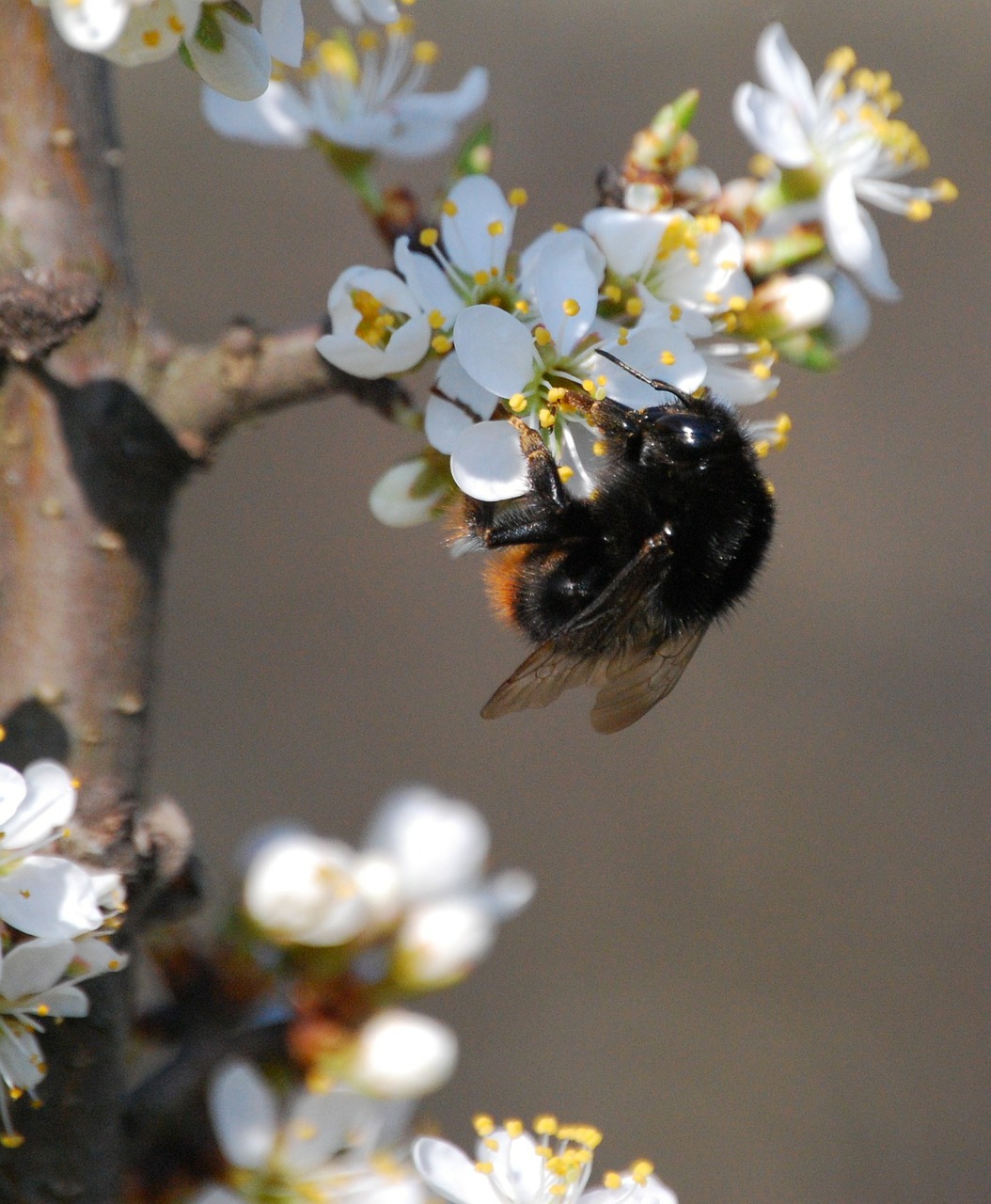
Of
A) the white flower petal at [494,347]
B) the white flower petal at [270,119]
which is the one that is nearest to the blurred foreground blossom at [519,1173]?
the white flower petal at [494,347]

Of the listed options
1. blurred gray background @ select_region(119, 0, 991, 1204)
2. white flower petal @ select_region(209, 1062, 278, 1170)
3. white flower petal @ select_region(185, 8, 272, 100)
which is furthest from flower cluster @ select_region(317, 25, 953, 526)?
blurred gray background @ select_region(119, 0, 991, 1204)

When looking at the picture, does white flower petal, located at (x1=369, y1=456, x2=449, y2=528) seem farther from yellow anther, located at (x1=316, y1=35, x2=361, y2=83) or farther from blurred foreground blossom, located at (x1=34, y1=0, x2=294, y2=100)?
yellow anther, located at (x1=316, y1=35, x2=361, y2=83)

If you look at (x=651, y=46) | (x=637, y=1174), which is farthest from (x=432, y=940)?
(x=651, y=46)

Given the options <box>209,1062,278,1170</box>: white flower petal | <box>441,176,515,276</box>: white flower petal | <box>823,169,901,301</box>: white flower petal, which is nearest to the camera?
<box>441,176,515,276</box>: white flower petal

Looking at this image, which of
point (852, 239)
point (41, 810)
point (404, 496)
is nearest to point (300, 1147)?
point (41, 810)

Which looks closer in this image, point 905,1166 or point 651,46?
point 905,1166

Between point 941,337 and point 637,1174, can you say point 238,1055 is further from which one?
point 941,337
